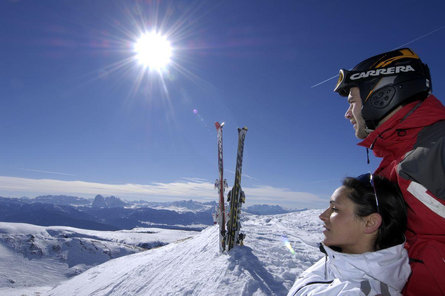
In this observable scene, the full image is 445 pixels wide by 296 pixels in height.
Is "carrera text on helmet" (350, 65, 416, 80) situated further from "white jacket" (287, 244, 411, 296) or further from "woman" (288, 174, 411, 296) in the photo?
"white jacket" (287, 244, 411, 296)

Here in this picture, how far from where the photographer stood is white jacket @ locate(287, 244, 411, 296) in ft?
5.83

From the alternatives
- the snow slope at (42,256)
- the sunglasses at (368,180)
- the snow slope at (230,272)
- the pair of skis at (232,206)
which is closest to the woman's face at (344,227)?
the sunglasses at (368,180)

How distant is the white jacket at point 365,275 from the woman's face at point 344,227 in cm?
19

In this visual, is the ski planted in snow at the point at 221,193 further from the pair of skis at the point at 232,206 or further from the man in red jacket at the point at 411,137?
the man in red jacket at the point at 411,137

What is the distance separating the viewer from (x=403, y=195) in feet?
6.90

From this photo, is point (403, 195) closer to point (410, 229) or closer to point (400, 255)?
point (410, 229)

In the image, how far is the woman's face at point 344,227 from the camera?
7.14 feet

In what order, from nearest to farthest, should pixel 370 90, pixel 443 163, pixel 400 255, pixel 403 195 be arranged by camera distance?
pixel 443 163 → pixel 400 255 → pixel 403 195 → pixel 370 90

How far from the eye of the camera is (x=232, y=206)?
→ 10.3 meters

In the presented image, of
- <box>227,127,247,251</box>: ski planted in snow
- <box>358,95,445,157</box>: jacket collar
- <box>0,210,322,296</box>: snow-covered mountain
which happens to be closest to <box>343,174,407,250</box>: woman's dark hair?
<box>358,95,445,157</box>: jacket collar

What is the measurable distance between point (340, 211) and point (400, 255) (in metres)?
0.56

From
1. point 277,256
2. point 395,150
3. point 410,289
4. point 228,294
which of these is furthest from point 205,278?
point 395,150

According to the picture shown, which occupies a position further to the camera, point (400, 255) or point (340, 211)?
point (340, 211)

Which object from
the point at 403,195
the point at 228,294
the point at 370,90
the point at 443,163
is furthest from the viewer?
the point at 228,294
